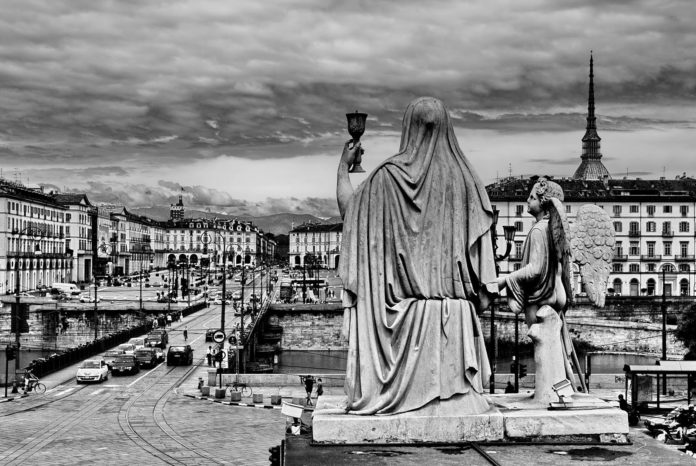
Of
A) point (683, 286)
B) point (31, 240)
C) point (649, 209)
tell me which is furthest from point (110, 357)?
point (31, 240)

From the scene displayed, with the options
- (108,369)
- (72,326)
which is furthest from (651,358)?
(72,326)

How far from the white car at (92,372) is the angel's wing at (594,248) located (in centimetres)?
3658

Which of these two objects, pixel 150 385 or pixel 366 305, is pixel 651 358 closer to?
pixel 150 385

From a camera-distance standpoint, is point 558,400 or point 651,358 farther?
point 651,358

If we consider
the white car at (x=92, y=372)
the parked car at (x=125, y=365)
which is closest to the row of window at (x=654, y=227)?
the parked car at (x=125, y=365)

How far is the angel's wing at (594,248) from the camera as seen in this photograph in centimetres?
1357

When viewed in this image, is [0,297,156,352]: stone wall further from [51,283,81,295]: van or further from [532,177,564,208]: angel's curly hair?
[532,177,564,208]: angel's curly hair

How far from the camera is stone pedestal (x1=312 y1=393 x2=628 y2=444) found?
9320mm

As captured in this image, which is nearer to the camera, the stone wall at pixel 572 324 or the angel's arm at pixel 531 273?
the angel's arm at pixel 531 273

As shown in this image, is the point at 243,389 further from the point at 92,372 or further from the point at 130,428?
the point at 130,428

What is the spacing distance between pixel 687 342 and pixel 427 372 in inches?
2279

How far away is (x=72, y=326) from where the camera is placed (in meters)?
101

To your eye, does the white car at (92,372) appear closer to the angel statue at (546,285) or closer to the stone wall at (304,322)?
the angel statue at (546,285)

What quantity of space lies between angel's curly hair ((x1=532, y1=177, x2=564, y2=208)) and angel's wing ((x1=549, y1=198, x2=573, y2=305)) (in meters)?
0.09
